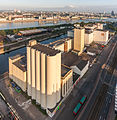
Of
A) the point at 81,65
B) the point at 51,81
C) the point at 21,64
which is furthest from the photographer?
the point at 81,65

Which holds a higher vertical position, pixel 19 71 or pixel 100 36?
pixel 100 36

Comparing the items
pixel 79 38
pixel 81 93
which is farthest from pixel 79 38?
pixel 81 93

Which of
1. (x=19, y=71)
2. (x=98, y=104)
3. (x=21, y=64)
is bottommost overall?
(x=98, y=104)

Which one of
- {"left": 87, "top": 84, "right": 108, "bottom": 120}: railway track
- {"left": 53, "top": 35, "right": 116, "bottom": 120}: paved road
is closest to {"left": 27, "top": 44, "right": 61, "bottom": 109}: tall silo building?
{"left": 53, "top": 35, "right": 116, "bottom": 120}: paved road

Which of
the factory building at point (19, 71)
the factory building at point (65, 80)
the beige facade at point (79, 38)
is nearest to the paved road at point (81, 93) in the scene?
the factory building at point (65, 80)

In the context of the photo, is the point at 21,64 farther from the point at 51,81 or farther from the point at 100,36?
the point at 100,36

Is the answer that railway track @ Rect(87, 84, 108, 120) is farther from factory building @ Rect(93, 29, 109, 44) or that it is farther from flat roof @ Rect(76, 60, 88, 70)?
factory building @ Rect(93, 29, 109, 44)

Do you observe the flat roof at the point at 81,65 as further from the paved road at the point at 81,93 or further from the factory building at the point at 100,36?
the factory building at the point at 100,36
